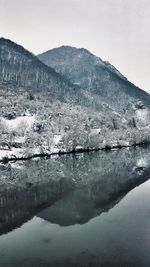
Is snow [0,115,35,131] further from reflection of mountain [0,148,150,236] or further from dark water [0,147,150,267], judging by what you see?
dark water [0,147,150,267]

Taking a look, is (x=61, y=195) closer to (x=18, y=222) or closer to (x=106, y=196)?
(x=106, y=196)

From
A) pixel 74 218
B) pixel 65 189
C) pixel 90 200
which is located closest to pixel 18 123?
pixel 65 189

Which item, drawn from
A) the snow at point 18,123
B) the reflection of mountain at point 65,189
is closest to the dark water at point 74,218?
the reflection of mountain at point 65,189

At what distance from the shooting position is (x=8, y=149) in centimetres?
12850

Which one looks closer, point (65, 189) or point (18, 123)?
point (65, 189)

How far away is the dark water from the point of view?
33.5m

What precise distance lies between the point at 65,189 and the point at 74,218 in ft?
67.7

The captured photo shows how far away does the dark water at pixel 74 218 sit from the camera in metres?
33.5

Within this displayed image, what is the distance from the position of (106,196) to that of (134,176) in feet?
74.9

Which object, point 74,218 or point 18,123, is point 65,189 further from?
point 18,123

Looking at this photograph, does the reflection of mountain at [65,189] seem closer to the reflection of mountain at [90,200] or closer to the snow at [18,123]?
the reflection of mountain at [90,200]

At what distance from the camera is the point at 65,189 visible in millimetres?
69938

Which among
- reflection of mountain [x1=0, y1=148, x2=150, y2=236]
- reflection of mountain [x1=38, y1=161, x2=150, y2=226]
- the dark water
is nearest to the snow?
reflection of mountain [x1=0, y1=148, x2=150, y2=236]

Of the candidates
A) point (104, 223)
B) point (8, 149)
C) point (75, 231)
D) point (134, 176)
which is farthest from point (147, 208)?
point (8, 149)
